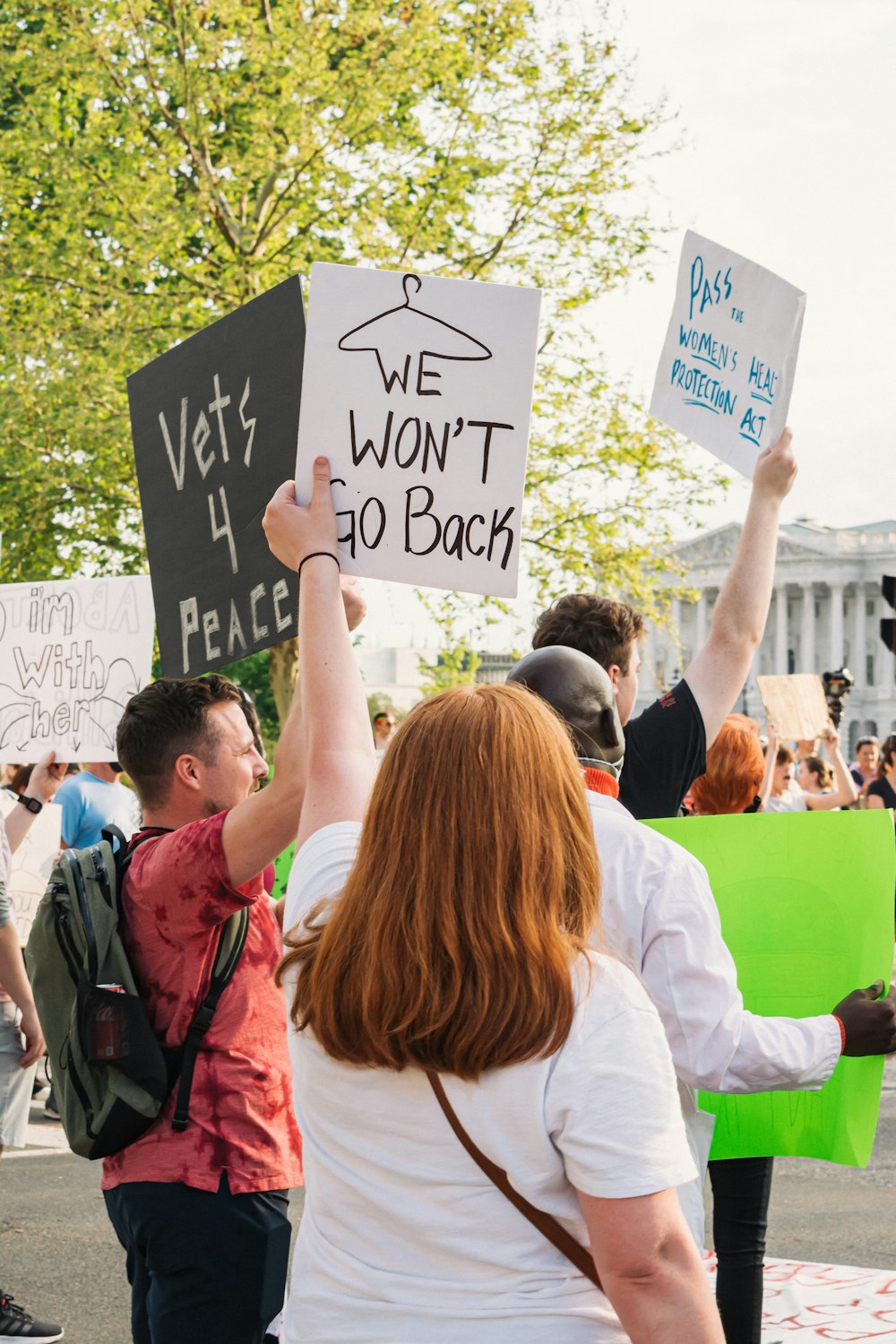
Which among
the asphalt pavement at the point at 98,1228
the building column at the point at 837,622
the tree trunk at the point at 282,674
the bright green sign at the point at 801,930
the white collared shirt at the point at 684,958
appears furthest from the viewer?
the building column at the point at 837,622

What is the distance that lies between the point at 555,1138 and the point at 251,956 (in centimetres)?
129

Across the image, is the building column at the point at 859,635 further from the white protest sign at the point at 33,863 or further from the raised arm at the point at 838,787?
the white protest sign at the point at 33,863

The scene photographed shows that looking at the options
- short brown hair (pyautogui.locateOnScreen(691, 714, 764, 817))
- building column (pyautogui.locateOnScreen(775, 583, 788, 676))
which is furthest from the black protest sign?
building column (pyautogui.locateOnScreen(775, 583, 788, 676))

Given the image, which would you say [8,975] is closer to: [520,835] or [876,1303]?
[876,1303]

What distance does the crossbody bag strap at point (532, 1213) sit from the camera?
4.87ft

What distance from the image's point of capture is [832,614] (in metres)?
89.9

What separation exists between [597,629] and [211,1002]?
1008 millimetres

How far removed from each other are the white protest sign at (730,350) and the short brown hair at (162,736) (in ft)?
3.97

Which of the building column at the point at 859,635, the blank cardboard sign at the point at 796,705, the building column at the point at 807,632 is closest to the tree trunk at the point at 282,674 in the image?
the blank cardboard sign at the point at 796,705

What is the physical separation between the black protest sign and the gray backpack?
1.35ft

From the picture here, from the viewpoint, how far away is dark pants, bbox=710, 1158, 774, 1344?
10.6 feet

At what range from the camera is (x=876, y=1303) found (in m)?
4.26

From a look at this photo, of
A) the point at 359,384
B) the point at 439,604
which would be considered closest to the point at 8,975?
the point at 359,384

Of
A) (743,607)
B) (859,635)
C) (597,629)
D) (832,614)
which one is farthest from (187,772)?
(859,635)
